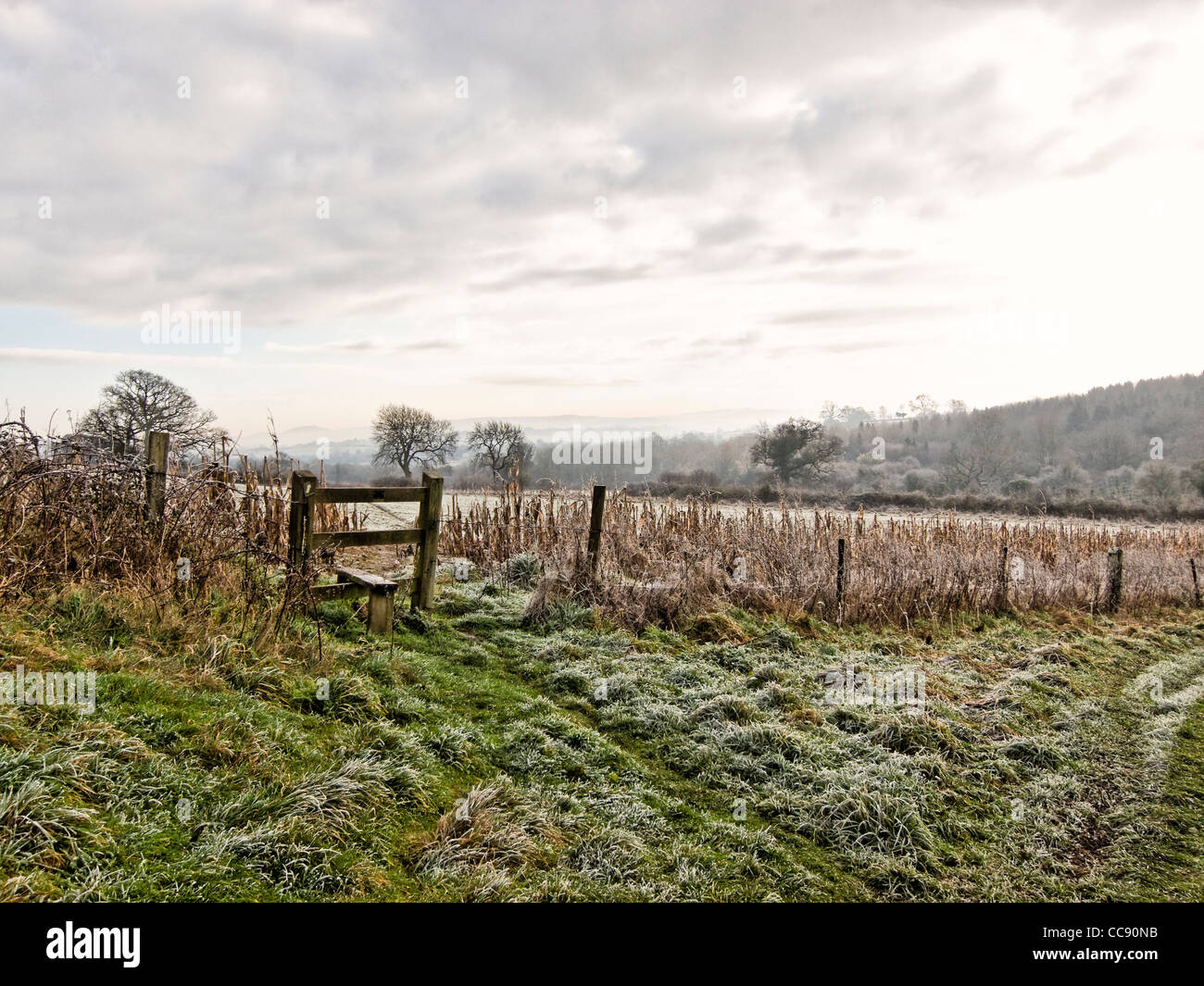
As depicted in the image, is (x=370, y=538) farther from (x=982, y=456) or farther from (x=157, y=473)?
(x=982, y=456)

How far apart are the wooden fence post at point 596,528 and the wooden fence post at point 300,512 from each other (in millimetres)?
3810

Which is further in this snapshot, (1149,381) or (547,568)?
(1149,381)

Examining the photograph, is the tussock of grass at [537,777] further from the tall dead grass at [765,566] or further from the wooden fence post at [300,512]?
the tall dead grass at [765,566]

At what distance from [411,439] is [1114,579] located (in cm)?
3583

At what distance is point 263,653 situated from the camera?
5.04 m

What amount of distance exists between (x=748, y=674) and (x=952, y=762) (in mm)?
2213

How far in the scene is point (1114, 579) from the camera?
1462 centimetres

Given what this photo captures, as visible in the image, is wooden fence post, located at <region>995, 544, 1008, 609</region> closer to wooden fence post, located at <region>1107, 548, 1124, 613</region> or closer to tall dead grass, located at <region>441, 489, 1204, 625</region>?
Answer: tall dead grass, located at <region>441, 489, 1204, 625</region>

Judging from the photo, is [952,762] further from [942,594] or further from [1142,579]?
[1142,579]

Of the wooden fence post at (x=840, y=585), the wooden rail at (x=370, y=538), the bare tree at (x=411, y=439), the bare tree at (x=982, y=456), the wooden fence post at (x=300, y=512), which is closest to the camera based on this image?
the wooden rail at (x=370, y=538)

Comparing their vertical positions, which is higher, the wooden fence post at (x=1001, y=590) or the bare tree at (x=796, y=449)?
the bare tree at (x=796, y=449)

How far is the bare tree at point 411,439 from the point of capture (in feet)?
135

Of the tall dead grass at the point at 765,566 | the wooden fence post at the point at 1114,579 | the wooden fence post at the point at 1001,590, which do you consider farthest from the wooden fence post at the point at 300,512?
the wooden fence post at the point at 1114,579
